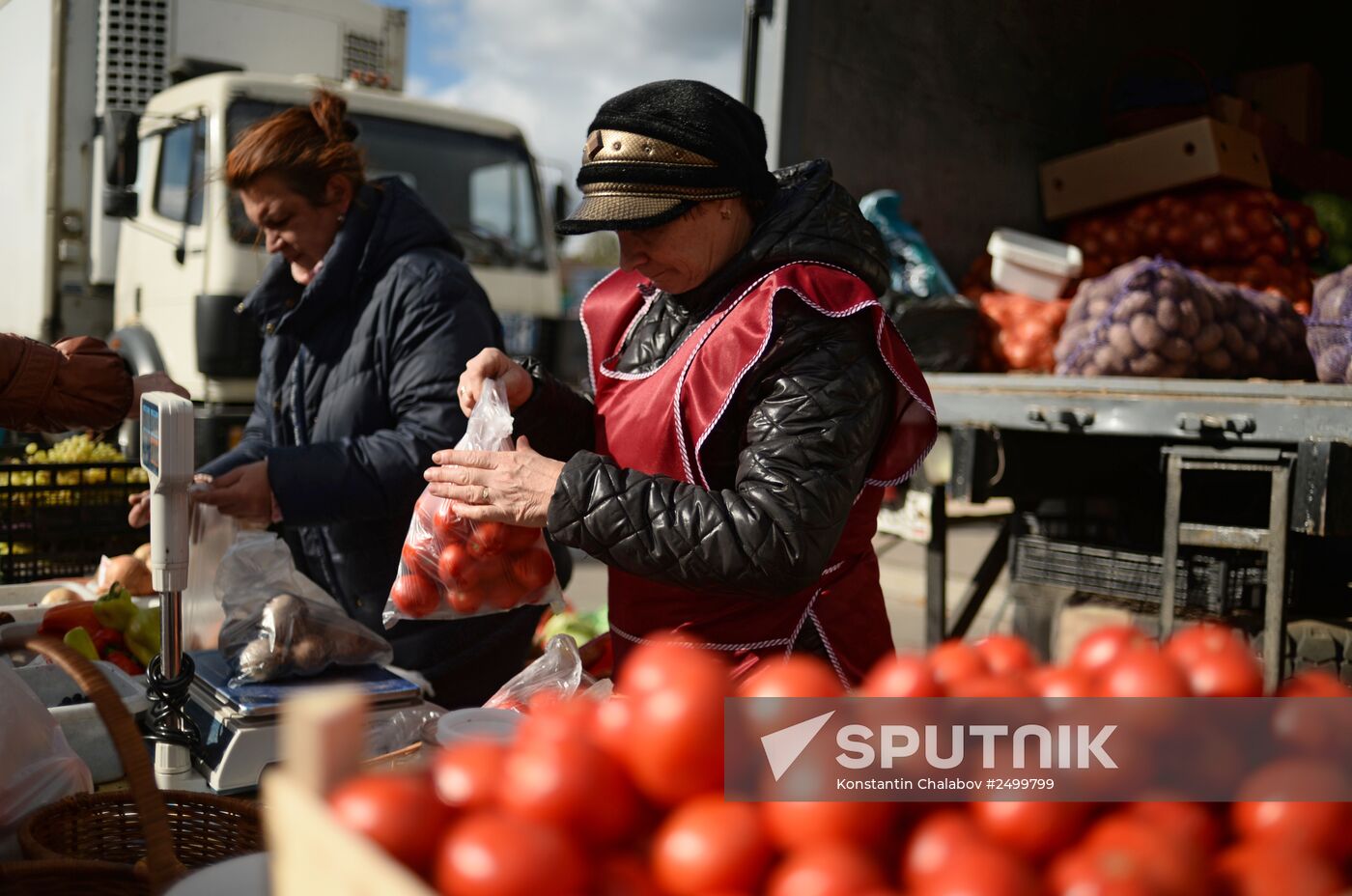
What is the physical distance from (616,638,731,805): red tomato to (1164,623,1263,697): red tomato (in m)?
0.37

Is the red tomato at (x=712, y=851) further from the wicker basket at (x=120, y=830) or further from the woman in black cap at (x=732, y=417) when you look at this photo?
the woman in black cap at (x=732, y=417)

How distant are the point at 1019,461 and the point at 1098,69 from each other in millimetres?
2663

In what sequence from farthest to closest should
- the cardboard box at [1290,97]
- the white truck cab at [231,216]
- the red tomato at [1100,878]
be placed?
the white truck cab at [231,216]
the cardboard box at [1290,97]
the red tomato at [1100,878]

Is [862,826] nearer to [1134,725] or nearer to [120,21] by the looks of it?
[1134,725]

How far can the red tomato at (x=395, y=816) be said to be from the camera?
0.78 metres

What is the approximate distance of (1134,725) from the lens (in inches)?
32.5

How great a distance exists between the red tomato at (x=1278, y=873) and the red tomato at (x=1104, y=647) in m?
0.20

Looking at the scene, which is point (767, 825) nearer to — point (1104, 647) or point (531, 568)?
point (1104, 647)

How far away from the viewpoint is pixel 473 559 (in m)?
1.92

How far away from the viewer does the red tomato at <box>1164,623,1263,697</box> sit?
Result: 0.86m

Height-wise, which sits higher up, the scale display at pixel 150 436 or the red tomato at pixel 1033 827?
the scale display at pixel 150 436

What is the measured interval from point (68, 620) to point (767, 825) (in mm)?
2110

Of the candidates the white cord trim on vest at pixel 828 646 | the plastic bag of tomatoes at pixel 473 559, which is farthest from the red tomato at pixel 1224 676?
the plastic bag of tomatoes at pixel 473 559

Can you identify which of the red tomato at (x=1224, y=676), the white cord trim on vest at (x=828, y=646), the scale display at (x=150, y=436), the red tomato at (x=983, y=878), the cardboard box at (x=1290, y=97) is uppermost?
the cardboard box at (x=1290, y=97)
